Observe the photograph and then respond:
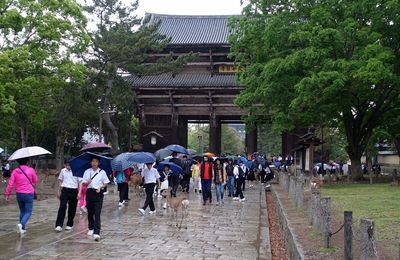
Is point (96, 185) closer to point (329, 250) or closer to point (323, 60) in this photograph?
point (329, 250)

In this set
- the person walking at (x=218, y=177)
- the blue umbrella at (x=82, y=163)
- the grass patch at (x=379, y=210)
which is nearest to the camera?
the grass patch at (x=379, y=210)

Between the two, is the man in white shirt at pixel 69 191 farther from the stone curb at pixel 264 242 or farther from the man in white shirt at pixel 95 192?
the stone curb at pixel 264 242

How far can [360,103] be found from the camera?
24.1 meters

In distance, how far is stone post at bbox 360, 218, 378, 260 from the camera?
497 centimetres

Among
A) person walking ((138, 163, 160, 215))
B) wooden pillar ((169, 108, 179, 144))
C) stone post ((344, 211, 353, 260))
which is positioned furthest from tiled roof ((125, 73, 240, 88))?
stone post ((344, 211, 353, 260))

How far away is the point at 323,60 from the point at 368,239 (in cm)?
1599

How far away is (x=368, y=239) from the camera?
5.02 metres

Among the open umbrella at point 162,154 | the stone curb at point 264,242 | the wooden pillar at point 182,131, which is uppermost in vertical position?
the wooden pillar at point 182,131

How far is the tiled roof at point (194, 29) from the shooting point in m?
38.8

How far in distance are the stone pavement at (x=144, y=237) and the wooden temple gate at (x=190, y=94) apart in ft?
73.0

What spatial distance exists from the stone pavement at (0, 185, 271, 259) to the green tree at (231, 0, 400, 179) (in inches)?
314

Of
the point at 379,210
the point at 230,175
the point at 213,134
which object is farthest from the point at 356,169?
the point at 379,210

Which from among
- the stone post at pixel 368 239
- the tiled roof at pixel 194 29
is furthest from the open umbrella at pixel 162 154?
the tiled roof at pixel 194 29

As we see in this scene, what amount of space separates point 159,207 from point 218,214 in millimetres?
2581
